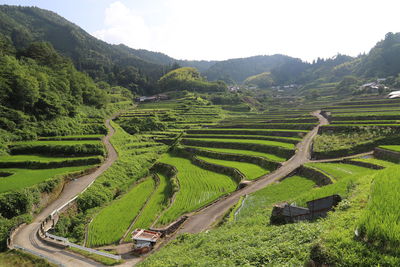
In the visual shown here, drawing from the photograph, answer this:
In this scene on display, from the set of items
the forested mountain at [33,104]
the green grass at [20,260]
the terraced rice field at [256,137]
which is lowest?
the green grass at [20,260]

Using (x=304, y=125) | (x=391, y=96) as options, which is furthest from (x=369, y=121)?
(x=391, y=96)

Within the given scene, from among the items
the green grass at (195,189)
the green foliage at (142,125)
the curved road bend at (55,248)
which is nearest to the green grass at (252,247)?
the green grass at (195,189)

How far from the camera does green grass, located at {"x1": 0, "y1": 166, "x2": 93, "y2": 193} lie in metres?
22.2

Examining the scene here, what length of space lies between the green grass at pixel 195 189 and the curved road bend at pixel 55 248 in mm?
6361

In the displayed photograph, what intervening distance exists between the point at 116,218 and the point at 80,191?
6479mm

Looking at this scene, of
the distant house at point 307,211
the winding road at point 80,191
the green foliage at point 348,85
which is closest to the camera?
the distant house at point 307,211

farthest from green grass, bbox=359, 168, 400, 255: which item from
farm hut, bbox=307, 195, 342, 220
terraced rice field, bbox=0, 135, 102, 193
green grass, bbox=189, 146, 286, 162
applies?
terraced rice field, bbox=0, 135, 102, 193

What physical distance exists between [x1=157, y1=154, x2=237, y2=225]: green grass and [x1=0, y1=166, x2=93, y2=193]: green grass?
13.3 metres

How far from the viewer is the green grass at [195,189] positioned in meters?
20.0

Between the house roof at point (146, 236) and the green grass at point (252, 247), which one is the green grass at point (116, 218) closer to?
the house roof at point (146, 236)

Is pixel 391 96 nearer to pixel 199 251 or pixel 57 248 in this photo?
pixel 199 251

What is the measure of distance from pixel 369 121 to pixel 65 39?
502ft

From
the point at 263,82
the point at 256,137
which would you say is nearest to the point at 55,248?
the point at 256,137

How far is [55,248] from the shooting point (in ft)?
53.9
